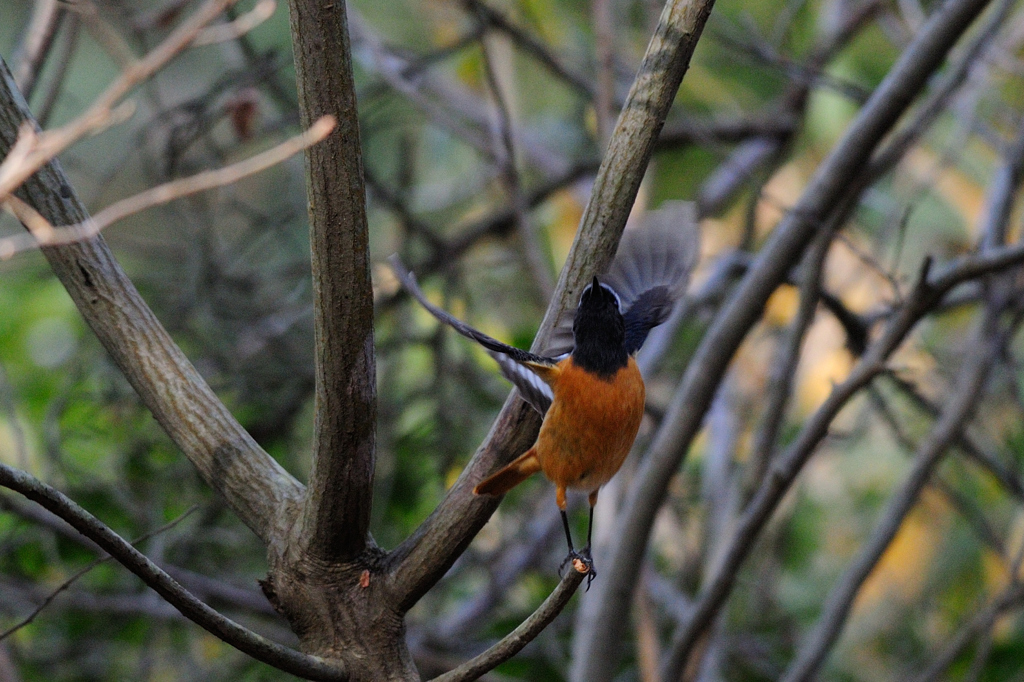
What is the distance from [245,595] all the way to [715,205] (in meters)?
2.92

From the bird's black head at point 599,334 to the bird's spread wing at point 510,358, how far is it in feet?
0.37

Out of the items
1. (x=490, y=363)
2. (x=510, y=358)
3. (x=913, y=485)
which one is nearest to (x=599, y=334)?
(x=510, y=358)

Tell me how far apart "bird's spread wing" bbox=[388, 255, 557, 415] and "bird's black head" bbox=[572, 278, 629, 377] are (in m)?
0.11

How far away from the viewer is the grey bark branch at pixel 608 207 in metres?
1.62

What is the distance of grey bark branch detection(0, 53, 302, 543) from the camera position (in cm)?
166

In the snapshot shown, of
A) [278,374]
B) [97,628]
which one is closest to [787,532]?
[278,374]

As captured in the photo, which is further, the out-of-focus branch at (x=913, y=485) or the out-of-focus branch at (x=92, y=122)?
the out-of-focus branch at (x=913, y=485)

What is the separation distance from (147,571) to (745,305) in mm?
1714

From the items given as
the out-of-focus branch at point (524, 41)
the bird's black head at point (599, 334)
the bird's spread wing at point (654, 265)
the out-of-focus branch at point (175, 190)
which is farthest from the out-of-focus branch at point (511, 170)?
the out-of-focus branch at point (175, 190)

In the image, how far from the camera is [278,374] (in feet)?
13.8

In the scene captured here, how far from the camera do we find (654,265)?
86.2 inches

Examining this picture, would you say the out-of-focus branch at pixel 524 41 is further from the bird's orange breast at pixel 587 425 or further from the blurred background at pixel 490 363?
the bird's orange breast at pixel 587 425

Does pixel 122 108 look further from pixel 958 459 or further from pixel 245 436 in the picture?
pixel 958 459

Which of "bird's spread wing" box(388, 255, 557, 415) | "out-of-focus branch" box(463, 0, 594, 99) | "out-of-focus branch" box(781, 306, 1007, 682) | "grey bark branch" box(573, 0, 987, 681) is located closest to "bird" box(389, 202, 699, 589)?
"bird's spread wing" box(388, 255, 557, 415)
